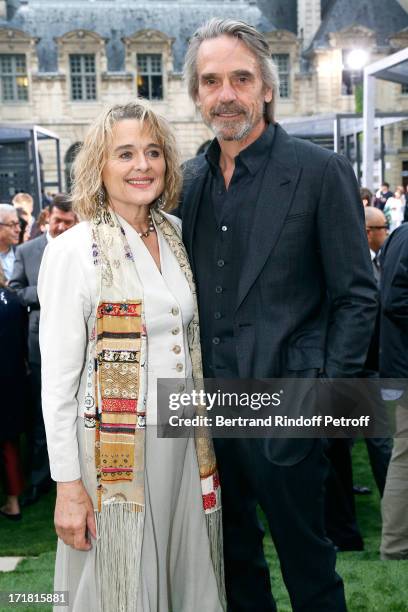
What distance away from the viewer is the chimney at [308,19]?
3238cm

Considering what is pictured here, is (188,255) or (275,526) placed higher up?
(188,255)

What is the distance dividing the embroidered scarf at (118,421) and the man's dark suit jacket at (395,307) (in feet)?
6.09

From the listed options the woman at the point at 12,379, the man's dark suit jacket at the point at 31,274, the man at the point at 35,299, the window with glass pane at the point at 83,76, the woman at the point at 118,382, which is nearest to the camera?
the woman at the point at 118,382

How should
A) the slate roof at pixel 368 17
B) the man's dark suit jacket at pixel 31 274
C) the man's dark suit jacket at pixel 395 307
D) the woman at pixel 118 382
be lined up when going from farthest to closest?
the slate roof at pixel 368 17 → the man's dark suit jacket at pixel 31 274 → the man's dark suit jacket at pixel 395 307 → the woman at pixel 118 382

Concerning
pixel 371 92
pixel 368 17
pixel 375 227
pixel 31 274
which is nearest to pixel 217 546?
pixel 31 274

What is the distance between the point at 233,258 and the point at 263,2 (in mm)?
34398

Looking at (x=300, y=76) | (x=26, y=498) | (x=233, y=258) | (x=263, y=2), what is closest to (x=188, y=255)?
(x=233, y=258)

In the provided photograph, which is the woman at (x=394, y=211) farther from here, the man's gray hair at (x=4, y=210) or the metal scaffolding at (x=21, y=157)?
the man's gray hair at (x=4, y=210)

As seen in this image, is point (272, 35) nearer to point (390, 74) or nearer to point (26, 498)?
point (390, 74)

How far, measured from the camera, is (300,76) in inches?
1236

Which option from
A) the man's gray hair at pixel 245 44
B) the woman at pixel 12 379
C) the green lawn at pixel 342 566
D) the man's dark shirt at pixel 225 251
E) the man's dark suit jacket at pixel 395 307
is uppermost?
the man's gray hair at pixel 245 44

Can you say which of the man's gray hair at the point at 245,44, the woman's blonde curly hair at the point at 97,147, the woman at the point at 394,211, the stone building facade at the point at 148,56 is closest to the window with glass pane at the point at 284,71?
the stone building facade at the point at 148,56

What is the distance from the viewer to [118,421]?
219cm

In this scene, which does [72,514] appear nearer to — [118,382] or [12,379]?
[118,382]
